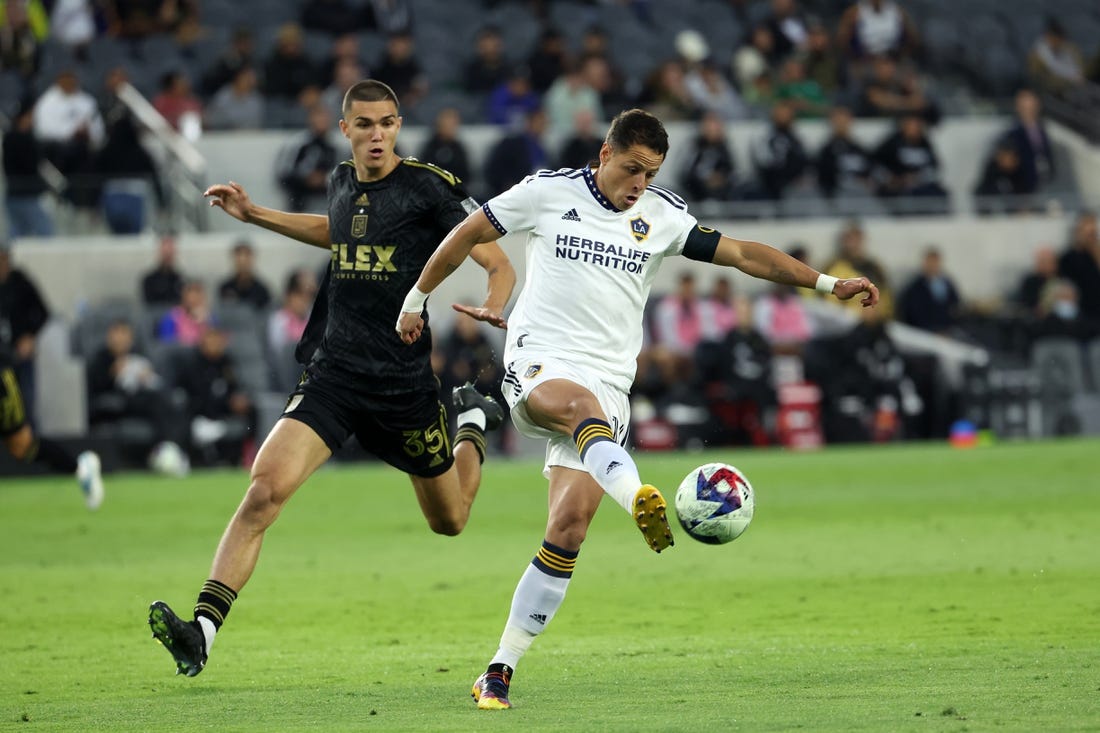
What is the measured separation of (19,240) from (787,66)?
11.6 m

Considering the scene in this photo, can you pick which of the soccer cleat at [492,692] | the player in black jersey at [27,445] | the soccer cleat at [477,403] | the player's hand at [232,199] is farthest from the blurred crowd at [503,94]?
the soccer cleat at [492,692]

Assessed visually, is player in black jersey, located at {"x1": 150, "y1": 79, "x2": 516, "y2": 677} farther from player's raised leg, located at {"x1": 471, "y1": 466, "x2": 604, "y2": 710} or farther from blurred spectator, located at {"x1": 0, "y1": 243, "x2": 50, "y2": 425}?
blurred spectator, located at {"x1": 0, "y1": 243, "x2": 50, "y2": 425}

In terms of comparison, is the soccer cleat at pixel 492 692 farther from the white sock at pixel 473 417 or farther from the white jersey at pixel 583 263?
the white sock at pixel 473 417

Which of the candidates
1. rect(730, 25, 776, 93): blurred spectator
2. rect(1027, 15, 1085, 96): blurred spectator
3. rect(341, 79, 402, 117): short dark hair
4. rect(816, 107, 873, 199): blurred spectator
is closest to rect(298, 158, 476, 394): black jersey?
rect(341, 79, 402, 117): short dark hair

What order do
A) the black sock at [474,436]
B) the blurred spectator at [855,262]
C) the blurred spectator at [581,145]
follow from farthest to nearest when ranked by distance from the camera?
the blurred spectator at [855,262]
the blurred spectator at [581,145]
the black sock at [474,436]

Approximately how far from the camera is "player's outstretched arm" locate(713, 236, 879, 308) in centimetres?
792

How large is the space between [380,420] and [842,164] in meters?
18.0

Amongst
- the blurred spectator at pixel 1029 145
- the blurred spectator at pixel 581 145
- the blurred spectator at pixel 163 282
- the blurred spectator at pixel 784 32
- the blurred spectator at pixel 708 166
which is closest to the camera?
the blurred spectator at pixel 163 282

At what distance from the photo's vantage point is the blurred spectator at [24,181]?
22578mm

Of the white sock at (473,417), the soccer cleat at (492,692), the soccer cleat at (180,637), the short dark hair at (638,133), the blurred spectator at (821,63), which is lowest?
the soccer cleat at (492,692)

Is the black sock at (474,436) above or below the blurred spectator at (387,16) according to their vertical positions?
below

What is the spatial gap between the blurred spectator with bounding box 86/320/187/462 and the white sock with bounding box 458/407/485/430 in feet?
37.5

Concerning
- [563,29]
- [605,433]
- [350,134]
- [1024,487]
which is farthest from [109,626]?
[563,29]

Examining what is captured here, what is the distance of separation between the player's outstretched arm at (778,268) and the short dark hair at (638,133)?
23.2 inches
